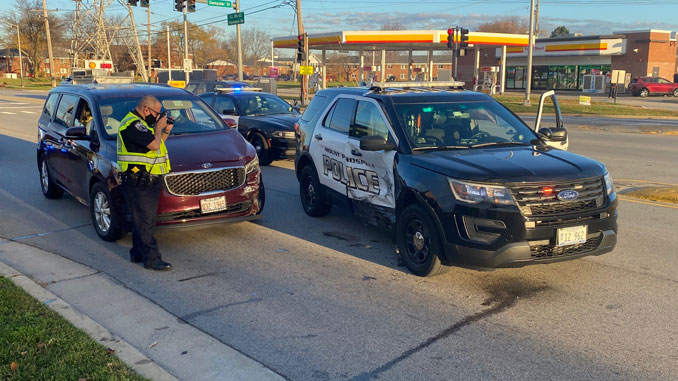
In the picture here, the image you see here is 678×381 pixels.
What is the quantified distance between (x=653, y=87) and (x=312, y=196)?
48.9 metres

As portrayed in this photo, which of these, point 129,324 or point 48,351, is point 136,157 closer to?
point 129,324

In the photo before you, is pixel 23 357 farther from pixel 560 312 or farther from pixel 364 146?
pixel 560 312

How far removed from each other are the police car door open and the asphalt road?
0.64 metres

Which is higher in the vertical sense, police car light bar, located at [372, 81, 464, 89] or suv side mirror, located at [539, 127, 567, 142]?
police car light bar, located at [372, 81, 464, 89]

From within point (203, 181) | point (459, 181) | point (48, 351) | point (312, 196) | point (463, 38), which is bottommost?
point (48, 351)

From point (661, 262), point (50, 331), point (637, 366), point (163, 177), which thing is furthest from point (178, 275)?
point (661, 262)

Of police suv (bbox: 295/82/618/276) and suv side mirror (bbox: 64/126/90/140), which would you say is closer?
police suv (bbox: 295/82/618/276)

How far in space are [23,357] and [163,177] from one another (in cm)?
305

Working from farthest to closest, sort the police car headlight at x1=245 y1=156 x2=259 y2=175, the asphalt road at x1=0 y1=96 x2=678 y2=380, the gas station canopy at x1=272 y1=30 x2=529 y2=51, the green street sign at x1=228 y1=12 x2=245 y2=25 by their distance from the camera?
the gas station canopy at x1=272 y1=30 x2=529 y2=51, the green street sign at x1=228 y1=12 x2=245 y2=25, the police car headlight at x1=245 y1=156 x2=259 y2=175, the asphalt road at x1=0 y1=96 x2=678 y2=380

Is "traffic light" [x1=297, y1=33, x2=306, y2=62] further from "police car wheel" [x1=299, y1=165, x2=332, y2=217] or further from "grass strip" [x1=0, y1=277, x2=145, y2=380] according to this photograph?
"grass strip" [x1=0, y1=277, x2=145, y2=380]

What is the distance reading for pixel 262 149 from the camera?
13492 mm

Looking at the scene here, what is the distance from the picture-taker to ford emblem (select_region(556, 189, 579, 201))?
5.32 metres

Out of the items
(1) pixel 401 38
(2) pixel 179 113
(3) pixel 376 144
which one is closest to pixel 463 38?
(1) pixel 401 38

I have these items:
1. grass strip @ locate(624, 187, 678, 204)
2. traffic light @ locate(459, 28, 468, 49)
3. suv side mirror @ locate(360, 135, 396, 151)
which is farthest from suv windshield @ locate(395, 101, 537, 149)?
traffic light @ locate(459, 28, 468, 49)
